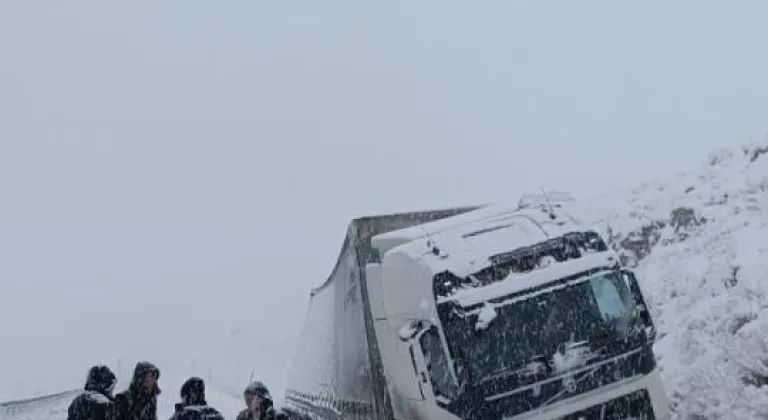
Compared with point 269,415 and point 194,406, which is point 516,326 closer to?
point 269,415

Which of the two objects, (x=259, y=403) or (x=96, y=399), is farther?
(x=259, y=403)

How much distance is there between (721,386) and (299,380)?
7.30 meters

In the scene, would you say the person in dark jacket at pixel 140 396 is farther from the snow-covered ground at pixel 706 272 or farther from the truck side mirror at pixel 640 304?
the truck side mirror at pixel 640 304

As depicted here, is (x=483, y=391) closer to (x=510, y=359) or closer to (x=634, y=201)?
(x=510, y=359)

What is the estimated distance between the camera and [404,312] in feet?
27.3

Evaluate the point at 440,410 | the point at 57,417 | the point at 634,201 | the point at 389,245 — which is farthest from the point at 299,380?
the point at 634,201

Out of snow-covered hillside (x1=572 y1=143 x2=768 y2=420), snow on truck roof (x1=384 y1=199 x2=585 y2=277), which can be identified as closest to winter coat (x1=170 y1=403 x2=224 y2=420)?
snow on truck roof (x1=384 y1=199 x2=585 y2=277)

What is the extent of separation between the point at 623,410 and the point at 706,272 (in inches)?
203

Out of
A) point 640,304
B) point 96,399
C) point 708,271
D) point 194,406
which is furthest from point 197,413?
point 708,271

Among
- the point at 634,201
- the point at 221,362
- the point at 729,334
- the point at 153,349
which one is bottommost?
the point at 729,334

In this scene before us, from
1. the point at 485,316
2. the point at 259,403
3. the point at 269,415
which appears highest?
the point at 485,316

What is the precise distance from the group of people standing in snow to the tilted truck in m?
1.45

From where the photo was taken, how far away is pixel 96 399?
7.39 m

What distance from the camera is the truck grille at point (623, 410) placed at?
7414mm
